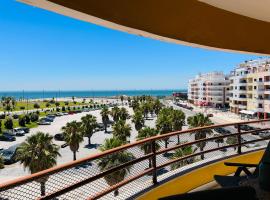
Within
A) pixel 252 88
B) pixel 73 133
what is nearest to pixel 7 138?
pixel 73 133

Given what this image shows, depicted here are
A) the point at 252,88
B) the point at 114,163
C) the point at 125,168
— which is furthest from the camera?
the point at 252,88

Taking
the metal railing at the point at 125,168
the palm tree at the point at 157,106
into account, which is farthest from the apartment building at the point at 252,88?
the metal railing at the point at 125,168

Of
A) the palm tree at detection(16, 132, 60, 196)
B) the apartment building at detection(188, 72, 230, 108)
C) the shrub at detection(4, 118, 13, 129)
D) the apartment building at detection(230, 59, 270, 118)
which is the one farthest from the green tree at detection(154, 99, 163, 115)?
the palm tree at detection(16, 132, 60, 196)

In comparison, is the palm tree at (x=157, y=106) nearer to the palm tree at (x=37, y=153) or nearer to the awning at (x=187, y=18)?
the palm tree at (x=37, y=153)

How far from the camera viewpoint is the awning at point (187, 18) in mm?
3102

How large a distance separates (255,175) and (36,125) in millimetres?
83555

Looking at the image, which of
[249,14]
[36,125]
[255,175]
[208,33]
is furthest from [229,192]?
[36,125]

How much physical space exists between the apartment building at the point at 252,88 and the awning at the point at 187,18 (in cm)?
6722

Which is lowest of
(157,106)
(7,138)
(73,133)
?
(7,138)

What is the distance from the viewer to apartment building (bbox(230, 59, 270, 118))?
225 ft

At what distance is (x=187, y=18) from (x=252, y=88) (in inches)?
2980

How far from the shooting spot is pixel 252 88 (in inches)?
2936

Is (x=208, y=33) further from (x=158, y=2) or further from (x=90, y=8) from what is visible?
(x=90, y=8)

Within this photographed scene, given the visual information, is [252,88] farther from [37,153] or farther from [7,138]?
[37,153]
